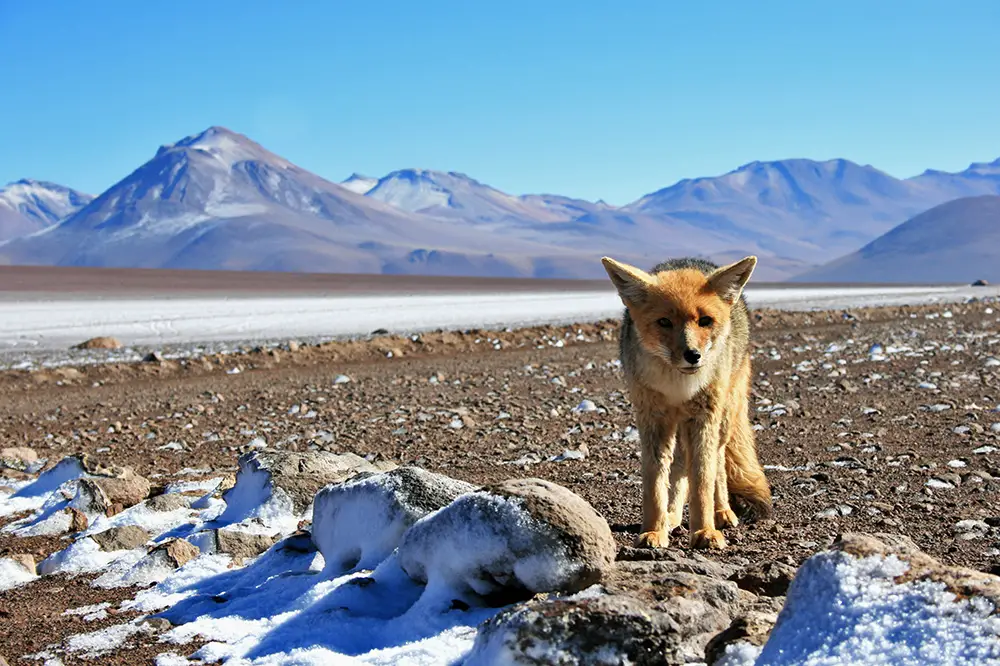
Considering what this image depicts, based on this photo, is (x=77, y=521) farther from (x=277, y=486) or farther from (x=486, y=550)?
(x=486, y=550)

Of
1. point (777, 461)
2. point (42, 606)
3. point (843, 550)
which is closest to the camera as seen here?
point (843, 550)

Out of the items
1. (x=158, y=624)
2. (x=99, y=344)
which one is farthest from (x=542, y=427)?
(x=99, y=344)

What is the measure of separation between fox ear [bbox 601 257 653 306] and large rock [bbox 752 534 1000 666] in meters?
1.93

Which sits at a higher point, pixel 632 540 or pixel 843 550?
pixel 843 550

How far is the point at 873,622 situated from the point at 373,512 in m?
2.37

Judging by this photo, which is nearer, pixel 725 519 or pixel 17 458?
pixel 725 519

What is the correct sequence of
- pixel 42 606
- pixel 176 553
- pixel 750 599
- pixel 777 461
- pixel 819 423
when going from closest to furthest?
1. pixel 750 599
2. pixel 42 606
3. pixel 176 553
4. pixel 777 461
5. pixel 819 423

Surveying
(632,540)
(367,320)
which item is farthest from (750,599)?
(367,320)

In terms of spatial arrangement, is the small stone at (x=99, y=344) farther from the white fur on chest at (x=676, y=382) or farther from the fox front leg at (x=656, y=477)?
the white fur on chest at (x=676, y=382)

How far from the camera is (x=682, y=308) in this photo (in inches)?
175

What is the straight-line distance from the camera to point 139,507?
18.9 feet

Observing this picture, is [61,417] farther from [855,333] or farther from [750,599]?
[855,333]

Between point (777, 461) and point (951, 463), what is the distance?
1.06 meters

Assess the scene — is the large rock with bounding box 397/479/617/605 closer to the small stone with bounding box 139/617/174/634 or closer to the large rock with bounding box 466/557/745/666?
the large rock with bounding box 466/557/745/666
